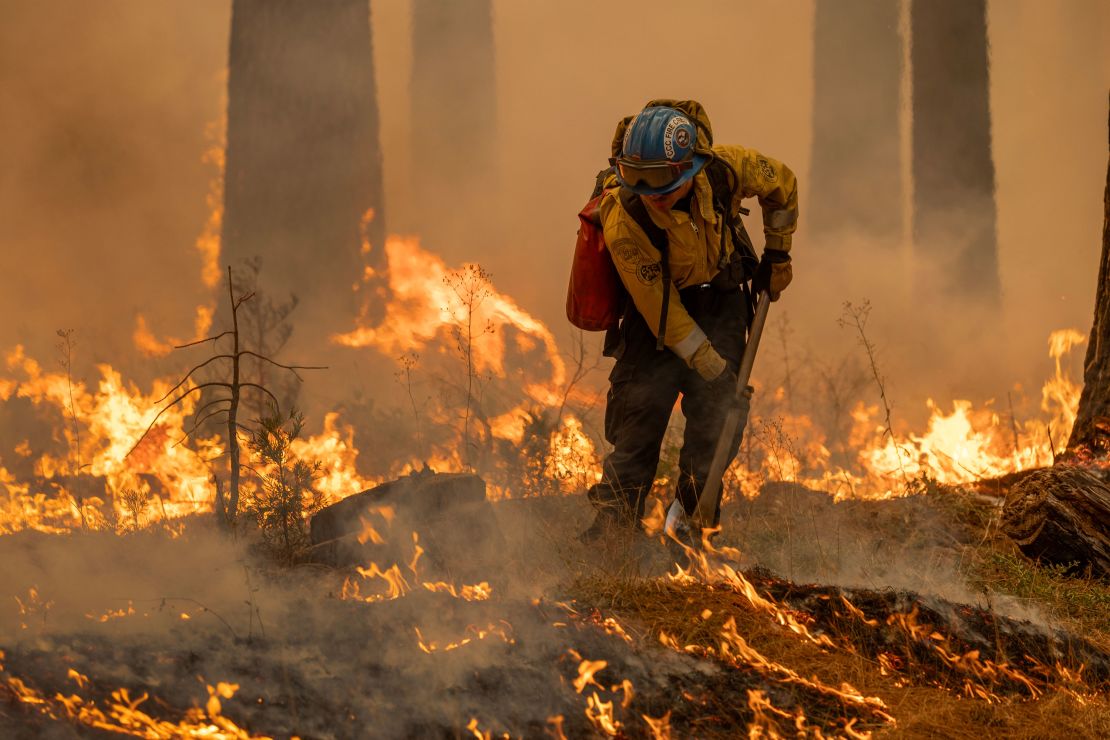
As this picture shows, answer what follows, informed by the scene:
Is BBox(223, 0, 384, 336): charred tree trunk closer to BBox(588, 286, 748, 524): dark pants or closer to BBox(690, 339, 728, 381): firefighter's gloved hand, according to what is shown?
BBox(588, 286, 748, 524): dark pants

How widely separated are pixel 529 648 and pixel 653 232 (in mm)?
1907

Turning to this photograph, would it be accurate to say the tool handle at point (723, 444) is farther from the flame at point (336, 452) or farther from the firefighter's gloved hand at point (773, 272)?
the flame at point (336, 452)

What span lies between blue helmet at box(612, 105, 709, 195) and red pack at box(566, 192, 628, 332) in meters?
0.32

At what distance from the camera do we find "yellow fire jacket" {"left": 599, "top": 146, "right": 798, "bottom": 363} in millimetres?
4184

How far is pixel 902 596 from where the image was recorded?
3785 mm

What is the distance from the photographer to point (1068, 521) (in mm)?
4766

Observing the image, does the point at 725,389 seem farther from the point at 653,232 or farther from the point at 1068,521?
the point at 1068,521

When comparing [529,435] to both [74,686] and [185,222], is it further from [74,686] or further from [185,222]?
[185,222]

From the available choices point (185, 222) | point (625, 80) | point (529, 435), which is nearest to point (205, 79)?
point (185, 222)

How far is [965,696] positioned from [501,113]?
27.0ft

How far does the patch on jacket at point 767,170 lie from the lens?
4496 millimetres

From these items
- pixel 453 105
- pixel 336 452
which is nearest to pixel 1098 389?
pixel 336 452

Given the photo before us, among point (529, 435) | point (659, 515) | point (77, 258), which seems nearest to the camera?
point (659, 515)

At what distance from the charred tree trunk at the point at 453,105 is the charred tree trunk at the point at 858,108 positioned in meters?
3.54
